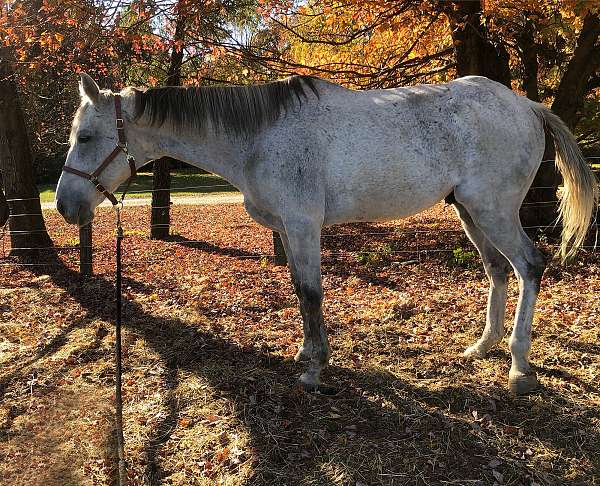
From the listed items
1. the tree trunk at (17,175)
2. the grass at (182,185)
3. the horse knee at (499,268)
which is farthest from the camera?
the grass at (182,185)

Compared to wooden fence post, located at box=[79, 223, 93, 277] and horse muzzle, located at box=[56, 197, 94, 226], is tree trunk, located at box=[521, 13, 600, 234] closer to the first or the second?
horse muzzle, located at box=[56, 197, 94, 226]

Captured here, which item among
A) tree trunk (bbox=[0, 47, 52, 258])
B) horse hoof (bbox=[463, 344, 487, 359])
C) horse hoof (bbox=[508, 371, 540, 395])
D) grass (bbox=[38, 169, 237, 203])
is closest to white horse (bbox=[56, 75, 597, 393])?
horse hoof (bbox=[508, 371, 540, 395])

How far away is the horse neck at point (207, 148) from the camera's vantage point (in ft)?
12.8

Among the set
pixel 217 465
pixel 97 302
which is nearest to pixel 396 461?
pixel 217 465

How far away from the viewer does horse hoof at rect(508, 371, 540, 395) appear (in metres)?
3.75

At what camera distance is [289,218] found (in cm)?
376

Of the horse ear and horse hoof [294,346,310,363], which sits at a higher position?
the horse ear

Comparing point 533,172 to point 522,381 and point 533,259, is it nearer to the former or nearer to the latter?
point 533,259

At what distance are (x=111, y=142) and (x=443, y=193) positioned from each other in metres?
2.59

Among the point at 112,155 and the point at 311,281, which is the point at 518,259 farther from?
the point at 112,155

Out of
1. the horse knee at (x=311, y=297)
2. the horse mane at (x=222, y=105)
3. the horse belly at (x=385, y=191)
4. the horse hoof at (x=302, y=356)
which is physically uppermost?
the horse mane at (x=222, y=105)

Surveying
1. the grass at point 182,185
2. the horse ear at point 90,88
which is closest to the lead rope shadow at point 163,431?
the horse ear at point 90,88

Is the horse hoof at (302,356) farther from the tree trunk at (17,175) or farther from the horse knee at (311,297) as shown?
the tree trunk at (17,175)

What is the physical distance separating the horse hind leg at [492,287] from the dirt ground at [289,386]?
0.14 meters
